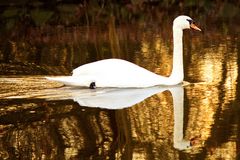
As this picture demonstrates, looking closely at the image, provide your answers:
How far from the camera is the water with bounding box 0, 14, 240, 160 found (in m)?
6.67

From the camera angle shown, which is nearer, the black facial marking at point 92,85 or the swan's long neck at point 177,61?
the black facial marking at point 92,85

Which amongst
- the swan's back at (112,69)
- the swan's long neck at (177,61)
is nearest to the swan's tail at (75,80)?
the swan's back at (112,69)

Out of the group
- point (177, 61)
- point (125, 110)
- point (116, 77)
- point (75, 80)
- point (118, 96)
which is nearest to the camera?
point (125, 110)

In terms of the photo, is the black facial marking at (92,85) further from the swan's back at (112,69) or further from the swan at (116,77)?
the swan's back at (112,69)

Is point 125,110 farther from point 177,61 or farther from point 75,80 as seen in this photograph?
point 177,61

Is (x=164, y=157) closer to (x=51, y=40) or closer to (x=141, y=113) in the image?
(x=141, y=113)

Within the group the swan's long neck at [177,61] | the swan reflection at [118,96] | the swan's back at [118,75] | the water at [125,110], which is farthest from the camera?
the swan's long neck at [177,61]

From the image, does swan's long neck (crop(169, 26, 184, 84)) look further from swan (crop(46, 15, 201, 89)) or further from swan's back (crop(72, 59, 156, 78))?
swan's back (crop(72, 59, 156, 78))

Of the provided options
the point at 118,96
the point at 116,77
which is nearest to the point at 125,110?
the point at 118,96

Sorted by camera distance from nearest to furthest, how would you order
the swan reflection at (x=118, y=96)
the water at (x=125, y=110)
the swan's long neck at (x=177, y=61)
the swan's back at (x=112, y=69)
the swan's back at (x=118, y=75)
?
the water at (x=125, y=110)
the swan reflection at (x=118, y=96)
the swan's back at (x=118, y=75)
the swan's back at (x=112, y=69)
the swan's long neck at (x=177, y=61)

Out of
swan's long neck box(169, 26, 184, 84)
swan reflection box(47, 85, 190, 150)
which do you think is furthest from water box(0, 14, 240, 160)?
swan's long neck box(169, 26, 184, 84)

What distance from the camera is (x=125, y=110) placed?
8.28 metres

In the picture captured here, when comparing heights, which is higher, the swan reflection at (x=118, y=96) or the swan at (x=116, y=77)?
the swan at (x=116, y=77)

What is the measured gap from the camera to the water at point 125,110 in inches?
263
